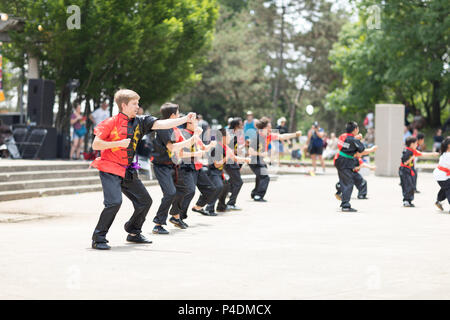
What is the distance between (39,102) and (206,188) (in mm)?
12460

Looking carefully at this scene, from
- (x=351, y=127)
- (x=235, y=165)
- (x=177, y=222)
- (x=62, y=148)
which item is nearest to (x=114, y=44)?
(x=62, y=148)

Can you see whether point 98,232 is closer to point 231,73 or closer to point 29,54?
point 29,54

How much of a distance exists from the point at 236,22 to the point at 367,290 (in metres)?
53.4

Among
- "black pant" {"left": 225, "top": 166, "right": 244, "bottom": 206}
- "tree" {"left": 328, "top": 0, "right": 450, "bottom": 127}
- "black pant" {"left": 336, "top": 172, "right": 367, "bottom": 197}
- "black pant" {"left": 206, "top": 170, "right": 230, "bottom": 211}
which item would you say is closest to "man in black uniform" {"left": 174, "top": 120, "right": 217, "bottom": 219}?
"black pant" {"left": 206, "top": 170, "right": 230, "bottom": 211}

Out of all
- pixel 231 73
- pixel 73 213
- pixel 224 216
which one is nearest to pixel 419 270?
pixel 224 216

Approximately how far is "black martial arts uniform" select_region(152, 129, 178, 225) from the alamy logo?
49.4ft

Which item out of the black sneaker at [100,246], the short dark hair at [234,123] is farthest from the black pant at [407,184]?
the black sneaker at [100,246]

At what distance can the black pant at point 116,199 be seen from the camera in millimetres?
9000

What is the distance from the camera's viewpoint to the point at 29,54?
85.7 ft

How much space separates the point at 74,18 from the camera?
24984 mm

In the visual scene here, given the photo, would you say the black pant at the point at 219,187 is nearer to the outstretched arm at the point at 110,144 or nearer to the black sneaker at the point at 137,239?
the black sneaker at the point at 137,239

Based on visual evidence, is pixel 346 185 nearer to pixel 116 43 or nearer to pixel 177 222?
pixel 177 222

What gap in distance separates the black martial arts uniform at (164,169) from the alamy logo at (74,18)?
15057 millimetres

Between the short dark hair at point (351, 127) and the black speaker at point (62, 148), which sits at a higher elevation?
the short dark hair at point (351, 127)
